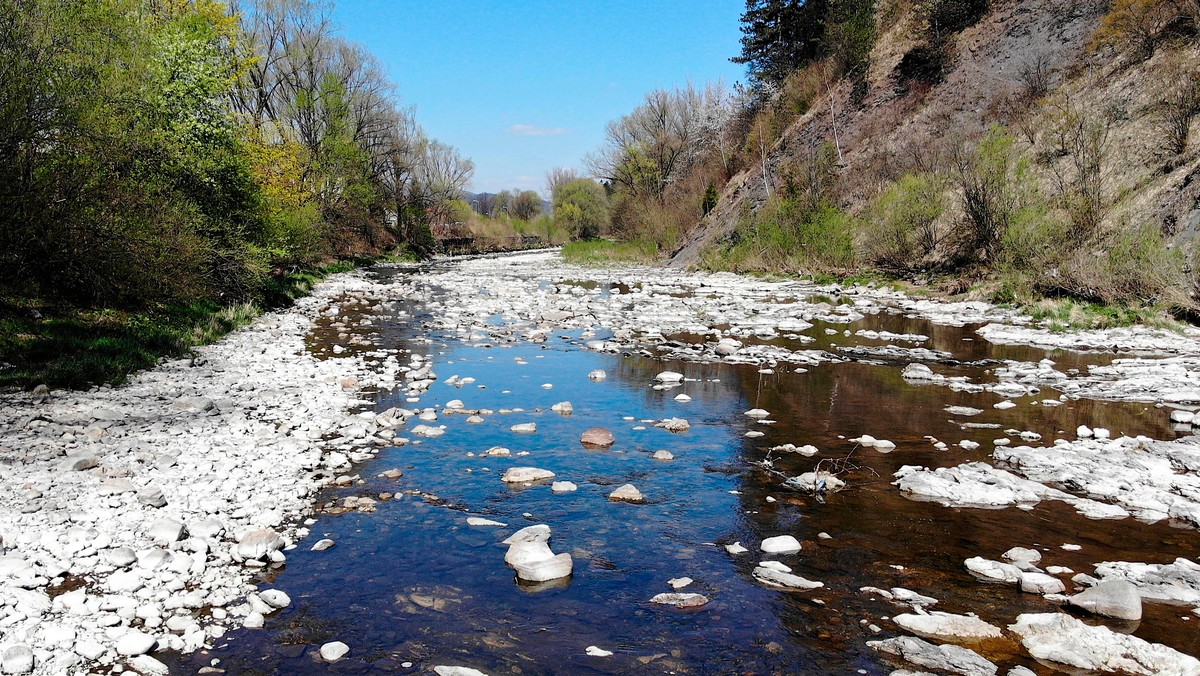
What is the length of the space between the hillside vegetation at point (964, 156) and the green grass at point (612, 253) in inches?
27.6

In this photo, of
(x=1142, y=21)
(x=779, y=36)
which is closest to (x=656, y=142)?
(x=779, y=36)

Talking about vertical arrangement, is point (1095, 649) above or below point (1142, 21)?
below

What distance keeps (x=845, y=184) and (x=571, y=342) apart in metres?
22.8

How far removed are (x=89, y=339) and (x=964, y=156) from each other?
2140cm

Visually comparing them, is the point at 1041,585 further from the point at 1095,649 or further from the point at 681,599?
the point at 681,599

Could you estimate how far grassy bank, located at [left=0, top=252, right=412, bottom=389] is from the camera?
27.7 ft

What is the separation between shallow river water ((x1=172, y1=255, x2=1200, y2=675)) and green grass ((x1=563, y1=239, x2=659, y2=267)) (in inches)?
1495

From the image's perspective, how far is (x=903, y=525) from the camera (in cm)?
507

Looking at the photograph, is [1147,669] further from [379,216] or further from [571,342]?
[379,216]

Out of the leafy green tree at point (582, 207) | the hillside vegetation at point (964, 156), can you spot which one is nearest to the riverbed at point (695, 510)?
the hillside vegetation at point (964, 156)

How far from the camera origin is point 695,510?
213 inches

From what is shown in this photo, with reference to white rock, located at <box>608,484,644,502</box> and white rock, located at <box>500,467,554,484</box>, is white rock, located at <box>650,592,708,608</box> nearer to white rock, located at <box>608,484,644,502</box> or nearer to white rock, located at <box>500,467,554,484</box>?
white rock, located at <box>608,484,644,502</box>

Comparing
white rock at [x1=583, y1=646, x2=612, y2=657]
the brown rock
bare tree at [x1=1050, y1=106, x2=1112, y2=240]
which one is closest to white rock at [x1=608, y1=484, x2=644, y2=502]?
the brown rock

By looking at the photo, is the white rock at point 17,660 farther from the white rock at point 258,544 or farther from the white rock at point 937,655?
the white rock at point 937,655
